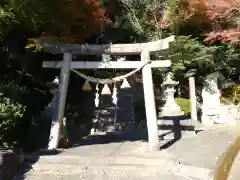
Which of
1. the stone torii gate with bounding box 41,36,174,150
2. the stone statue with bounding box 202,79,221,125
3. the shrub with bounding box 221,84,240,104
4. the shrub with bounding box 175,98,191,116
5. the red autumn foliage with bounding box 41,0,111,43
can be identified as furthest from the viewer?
the shrub with bounding box 221,84,240,104

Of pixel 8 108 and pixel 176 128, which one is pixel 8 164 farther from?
pixel 176 128

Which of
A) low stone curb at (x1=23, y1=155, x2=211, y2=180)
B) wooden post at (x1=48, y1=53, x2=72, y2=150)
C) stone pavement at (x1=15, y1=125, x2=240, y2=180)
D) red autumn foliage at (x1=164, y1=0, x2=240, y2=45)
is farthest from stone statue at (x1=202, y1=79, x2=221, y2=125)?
low stone curb at (x1=23, y1=155, x2=211, y2=180)

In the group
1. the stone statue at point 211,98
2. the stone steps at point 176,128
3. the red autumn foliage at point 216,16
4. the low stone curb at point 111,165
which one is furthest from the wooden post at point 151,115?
the stone statue at point 211,98

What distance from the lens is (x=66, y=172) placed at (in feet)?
23.1

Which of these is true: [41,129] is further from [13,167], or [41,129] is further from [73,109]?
[13,167]

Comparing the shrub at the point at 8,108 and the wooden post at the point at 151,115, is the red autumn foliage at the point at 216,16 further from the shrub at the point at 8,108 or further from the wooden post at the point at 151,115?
the shrub at the point at 8,108

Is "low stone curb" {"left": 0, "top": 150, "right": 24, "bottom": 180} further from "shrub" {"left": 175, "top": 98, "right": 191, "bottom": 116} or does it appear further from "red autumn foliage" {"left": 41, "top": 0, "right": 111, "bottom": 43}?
"shrub" {"left": 175, "top": 98, "right": 191, "bottom": 116}

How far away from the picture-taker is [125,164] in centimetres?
732

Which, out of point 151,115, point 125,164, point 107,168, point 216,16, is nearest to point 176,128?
point 151,115

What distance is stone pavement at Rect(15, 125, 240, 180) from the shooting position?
6734mm

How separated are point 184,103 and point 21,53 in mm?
7594

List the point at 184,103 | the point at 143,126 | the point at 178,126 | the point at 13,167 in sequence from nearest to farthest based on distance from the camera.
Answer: the point at 13,167 → the point at 178,126 → the point at 143,126 → the point at 184,103

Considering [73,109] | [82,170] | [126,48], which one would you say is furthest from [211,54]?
[82,170]

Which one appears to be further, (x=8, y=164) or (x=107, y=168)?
(x=107, y=168)
